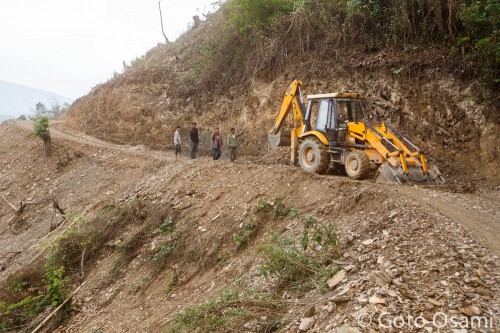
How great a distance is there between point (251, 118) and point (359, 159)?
7817 mm

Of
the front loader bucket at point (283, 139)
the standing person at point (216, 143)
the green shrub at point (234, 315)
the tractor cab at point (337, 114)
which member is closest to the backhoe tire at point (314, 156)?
the tractor cab at point (337, 114)

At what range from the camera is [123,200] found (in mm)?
11633

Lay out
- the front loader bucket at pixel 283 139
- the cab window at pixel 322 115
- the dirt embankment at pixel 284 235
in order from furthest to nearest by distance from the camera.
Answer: the front loader bucket at pixel 283 139, the cab window at pixel 322 115, the dirt embankment at pixel 284 235

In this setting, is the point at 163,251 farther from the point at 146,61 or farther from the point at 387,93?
the point at 146,61

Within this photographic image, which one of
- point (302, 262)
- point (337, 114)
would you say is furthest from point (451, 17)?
point (302, 262)

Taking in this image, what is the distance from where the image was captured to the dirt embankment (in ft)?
13.9

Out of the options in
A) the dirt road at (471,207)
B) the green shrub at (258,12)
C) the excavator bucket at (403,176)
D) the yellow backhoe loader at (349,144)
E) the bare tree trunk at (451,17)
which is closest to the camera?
the dirt road at (471,207)

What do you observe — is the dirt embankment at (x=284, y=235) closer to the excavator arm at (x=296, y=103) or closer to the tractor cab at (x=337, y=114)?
the tractor cab at (x=337, y=114)

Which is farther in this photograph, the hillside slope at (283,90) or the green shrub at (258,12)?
the green shrub at (258,12)

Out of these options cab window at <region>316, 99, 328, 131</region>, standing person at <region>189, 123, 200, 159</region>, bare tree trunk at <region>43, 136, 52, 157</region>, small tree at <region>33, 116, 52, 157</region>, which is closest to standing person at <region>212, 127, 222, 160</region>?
standing person at <region>189, 123, 200, 159</region>

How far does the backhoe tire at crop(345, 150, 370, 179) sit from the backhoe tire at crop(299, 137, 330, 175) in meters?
0.73

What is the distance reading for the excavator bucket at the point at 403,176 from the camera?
841 cm

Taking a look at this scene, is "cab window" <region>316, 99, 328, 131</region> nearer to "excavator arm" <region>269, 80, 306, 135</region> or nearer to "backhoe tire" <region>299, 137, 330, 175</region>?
"backhoe tire" <region>299, 137, 330, 175</region>

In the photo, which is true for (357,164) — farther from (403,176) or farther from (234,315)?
(234,315)
